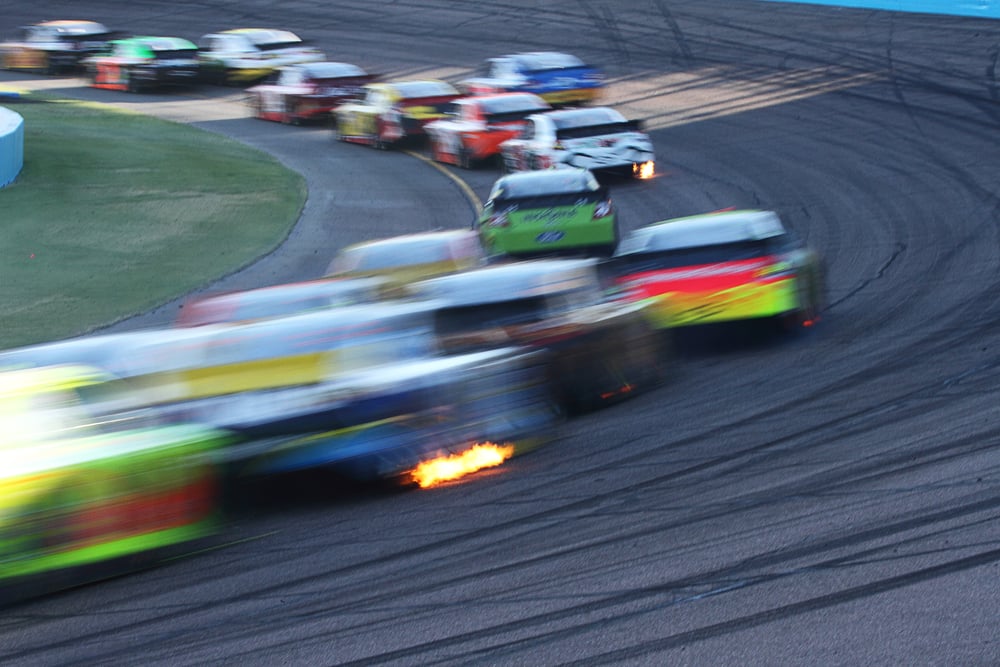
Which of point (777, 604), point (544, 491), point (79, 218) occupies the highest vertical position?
point (777, 604)

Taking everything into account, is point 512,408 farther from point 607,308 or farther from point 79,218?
point 79,218

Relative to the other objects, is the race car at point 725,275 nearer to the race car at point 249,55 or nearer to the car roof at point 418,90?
the car roof at point 418,90

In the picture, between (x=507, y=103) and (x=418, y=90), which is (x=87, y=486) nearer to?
(x=507, y=103)

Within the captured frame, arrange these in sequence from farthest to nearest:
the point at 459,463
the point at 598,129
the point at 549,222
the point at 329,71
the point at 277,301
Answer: the point at 329,71
the point at 598,129
the point at 549,222
the point at 277,301
the point at 459,463

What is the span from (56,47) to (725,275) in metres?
29.3

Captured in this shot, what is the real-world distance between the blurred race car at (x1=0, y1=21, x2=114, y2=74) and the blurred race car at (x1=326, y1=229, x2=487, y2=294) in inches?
997

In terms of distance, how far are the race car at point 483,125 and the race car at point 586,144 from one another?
1781 mm

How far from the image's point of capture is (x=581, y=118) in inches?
837

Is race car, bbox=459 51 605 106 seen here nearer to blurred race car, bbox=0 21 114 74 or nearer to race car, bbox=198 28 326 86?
race car, bbox=198 28 326 86

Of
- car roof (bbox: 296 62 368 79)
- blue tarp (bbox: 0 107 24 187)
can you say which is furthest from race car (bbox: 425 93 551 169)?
blue tarp (bbox: 0 107 24 187)

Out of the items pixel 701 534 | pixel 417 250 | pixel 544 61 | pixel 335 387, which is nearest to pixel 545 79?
pixel 544 61

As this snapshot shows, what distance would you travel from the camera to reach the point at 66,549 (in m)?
6.70

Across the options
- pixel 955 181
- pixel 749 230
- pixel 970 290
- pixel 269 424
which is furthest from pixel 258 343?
pixel 955 181

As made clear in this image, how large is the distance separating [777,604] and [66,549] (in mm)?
3503
